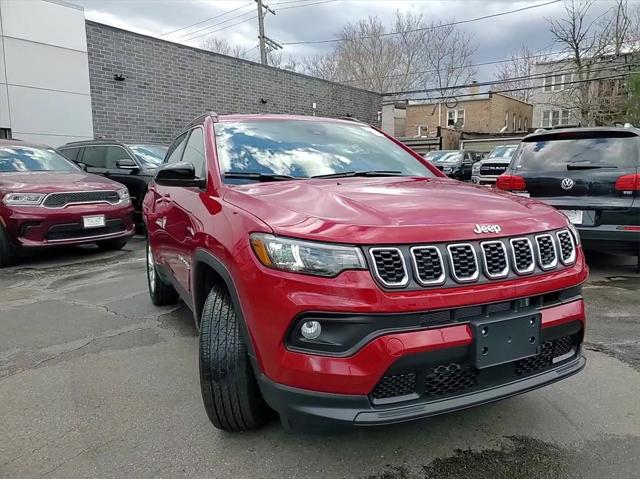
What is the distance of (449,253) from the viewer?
1.93 m

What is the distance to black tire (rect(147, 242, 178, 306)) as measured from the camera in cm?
461

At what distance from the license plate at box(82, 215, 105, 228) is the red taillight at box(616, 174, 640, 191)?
6401 mm

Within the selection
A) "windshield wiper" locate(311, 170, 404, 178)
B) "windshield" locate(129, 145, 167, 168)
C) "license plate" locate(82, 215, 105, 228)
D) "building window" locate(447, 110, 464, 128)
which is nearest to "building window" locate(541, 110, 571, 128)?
"building window" locate(447, 110, 464, 128)

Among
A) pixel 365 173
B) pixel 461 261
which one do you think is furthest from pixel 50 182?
pixel 461 261

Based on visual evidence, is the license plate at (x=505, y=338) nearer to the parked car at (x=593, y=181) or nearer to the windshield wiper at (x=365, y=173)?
the windshield wiper at (x=365, y=173)

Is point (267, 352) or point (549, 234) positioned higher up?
point (549, 234)

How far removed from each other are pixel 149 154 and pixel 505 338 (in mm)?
8016

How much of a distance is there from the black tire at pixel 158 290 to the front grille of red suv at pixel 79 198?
2.59m

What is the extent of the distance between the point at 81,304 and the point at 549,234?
14.3 ft

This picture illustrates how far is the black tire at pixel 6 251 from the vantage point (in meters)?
6.41

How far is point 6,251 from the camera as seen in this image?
21.2 feet

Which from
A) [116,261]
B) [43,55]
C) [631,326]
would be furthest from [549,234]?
[43,55]

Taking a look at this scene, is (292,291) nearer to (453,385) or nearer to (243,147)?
(453,385)

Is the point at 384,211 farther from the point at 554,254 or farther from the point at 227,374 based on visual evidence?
the point at 227,374
